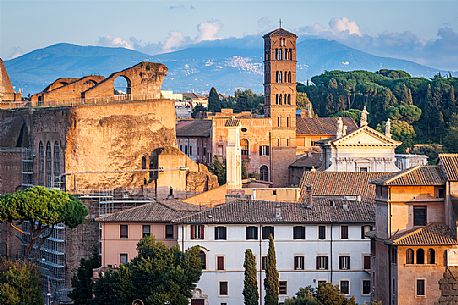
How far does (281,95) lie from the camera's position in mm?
102250

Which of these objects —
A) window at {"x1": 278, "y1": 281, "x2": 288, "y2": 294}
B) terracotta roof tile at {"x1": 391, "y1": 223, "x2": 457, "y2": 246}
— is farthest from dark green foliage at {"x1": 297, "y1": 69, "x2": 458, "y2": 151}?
terracotta roof tile at {"x1": 391, "y1": 223, "x2": 457, "y2": 246}

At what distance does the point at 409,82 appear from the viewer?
15200cm

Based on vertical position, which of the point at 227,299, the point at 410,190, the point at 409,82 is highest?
the point at 409,82

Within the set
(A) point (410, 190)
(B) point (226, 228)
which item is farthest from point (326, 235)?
(A) point (410, 190)

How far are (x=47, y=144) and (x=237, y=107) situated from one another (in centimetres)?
6728

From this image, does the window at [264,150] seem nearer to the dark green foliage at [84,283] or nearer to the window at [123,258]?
the window at [123,258]

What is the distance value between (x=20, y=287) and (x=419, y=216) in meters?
15.5

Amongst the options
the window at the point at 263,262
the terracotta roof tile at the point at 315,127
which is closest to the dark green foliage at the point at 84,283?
the window at the point at 263,262

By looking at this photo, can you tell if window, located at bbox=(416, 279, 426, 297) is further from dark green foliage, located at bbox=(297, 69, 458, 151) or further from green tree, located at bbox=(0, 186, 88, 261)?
dark green foliage, located at bbox=(297, 69, 458, 151)

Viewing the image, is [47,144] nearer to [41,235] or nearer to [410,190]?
[41,235]

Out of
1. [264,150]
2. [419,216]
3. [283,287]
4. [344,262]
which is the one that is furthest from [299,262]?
[264,150]

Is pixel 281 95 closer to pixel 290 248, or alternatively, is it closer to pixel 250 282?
pixel 290 248

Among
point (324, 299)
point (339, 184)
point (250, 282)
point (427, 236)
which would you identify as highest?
point (339, 184)

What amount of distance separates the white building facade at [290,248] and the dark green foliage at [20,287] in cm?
622
